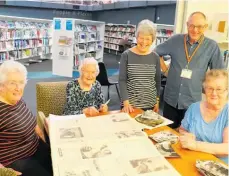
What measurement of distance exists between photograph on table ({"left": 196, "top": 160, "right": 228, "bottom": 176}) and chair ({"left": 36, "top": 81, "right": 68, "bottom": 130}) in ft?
4.99

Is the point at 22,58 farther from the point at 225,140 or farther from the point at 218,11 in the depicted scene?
the point at 225,140

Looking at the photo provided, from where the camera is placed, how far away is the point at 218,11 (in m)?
3.20

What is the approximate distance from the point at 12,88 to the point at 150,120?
0.91 meters

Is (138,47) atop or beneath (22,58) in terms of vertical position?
atop

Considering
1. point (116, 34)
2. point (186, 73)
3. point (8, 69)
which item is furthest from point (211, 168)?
point (116, 34)

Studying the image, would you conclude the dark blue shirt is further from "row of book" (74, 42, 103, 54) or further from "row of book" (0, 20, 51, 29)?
"row of book" (0, 20, 51, 29)

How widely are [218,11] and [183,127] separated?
86.3 inches

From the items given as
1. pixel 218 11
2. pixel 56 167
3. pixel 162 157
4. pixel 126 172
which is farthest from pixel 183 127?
pixel 218 11

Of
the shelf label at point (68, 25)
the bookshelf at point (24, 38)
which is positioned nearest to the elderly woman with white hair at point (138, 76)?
the shelf label at point (68, 25)

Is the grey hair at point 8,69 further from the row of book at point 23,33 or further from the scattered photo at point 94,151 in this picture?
the row of book at point 23,33

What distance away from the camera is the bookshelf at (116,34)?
13751mm

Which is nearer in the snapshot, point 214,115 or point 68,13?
point 214,115

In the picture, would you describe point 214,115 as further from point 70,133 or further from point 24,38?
point 24,38

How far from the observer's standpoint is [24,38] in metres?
9.27
